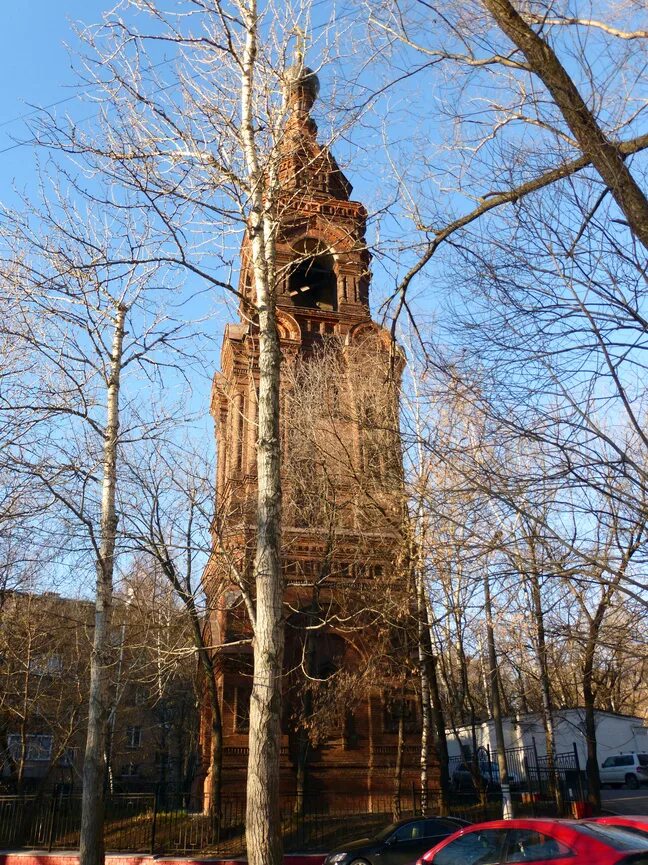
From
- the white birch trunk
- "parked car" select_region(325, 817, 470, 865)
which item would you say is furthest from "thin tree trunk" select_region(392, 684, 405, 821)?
the white birch trunk

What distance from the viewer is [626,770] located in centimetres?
3388

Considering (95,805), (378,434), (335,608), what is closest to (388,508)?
(378,434)

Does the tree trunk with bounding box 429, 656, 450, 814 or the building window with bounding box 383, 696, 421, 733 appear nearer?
the tree trunk with bounding box 429, 656, 450, 814

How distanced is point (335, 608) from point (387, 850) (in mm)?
8169

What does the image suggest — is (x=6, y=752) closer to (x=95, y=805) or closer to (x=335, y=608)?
(x=335, y=608)

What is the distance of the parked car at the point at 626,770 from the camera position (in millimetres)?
33375

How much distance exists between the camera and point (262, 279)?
9.29m

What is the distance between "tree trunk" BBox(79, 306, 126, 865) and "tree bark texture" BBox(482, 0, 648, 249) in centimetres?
903

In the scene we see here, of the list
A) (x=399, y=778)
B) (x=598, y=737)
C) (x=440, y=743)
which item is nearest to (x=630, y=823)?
(x=399, y=778)

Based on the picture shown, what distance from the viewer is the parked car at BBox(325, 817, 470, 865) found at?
43.0 feet

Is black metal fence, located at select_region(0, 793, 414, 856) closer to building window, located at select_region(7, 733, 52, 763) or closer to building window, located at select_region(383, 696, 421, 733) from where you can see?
building window, located at select_region(383, 696, 421, 733)

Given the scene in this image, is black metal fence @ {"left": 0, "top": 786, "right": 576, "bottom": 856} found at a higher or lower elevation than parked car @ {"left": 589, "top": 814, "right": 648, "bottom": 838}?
lower

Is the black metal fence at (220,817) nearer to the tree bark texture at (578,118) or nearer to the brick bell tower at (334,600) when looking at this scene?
the brick bell tower at (334,600)

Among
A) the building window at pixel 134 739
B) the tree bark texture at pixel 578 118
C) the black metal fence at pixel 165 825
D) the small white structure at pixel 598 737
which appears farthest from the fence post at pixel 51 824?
the building window at pixel 134 739
